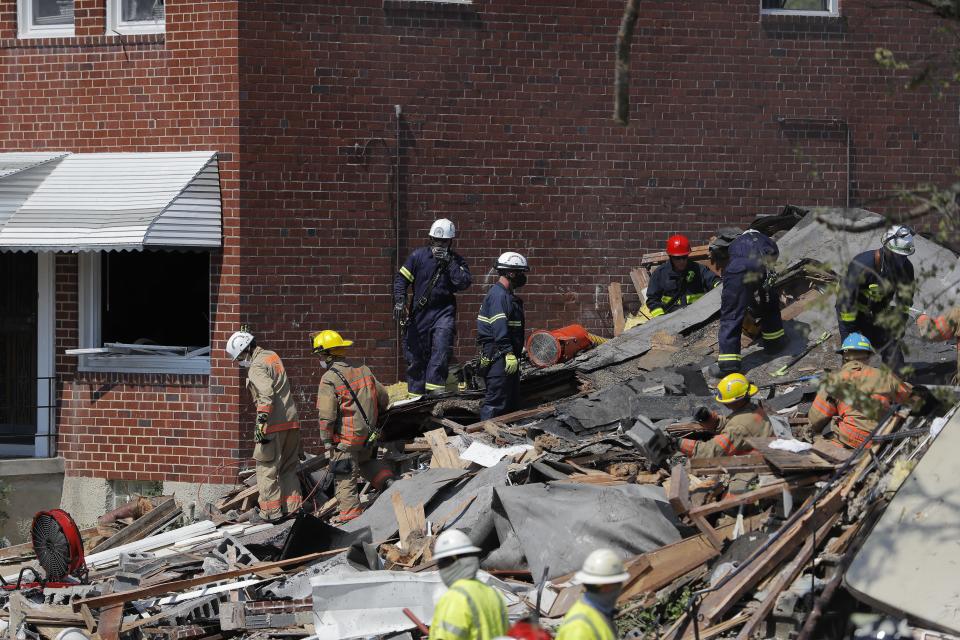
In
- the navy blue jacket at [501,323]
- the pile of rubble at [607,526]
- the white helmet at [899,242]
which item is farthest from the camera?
the navy blue jacket at [501,323]

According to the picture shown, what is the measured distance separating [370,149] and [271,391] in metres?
3.20

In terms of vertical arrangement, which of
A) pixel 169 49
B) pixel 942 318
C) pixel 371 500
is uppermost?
pixel 169 49

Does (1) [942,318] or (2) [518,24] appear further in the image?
(2) [518,24]

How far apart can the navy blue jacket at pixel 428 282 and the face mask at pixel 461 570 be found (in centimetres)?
652

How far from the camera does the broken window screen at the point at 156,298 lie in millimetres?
14141

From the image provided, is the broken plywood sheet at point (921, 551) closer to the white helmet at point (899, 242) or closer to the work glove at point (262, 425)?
the white helmet at point (899, 242)

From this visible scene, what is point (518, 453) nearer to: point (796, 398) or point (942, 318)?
point (796, 398)

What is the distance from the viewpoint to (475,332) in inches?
555

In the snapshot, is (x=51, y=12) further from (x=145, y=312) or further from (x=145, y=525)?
(x=145, y=525)

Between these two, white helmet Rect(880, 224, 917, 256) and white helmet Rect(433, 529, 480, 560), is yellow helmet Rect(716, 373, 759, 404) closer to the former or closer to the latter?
white helmet Rect(880, 224, 917, 256)

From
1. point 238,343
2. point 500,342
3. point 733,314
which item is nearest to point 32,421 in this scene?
point 238,343

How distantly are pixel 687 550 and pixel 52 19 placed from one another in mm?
9520

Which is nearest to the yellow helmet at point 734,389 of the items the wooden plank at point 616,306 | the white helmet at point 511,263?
the white helmet at point 511,263

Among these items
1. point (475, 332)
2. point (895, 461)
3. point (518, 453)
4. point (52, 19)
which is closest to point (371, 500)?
point (518, 453)
